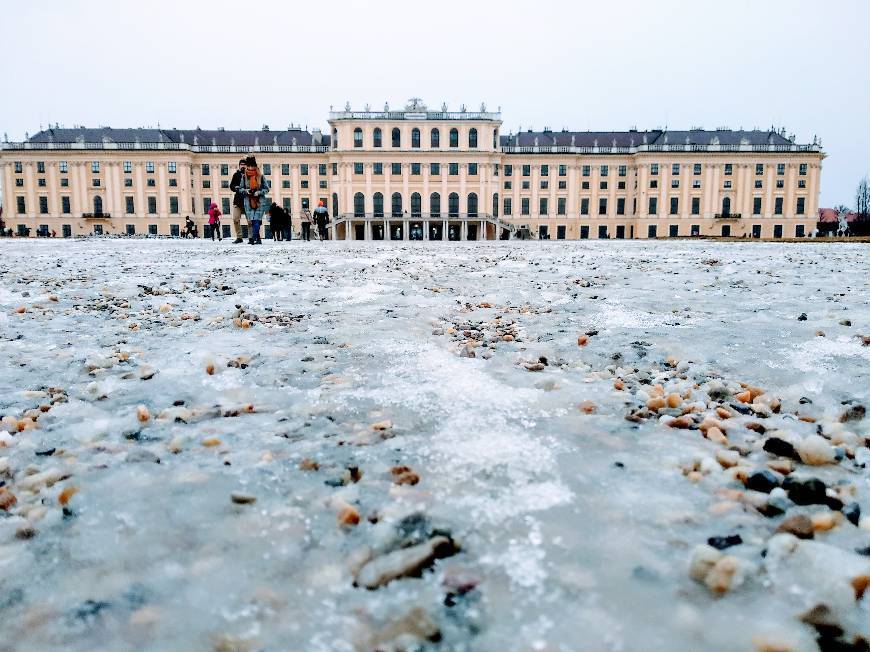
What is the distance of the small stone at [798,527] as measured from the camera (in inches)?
79.7

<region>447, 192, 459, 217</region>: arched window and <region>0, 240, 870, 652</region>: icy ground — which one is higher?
<region>447, 192, 459, 217</region>: arched window

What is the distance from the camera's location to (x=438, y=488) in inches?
96.7

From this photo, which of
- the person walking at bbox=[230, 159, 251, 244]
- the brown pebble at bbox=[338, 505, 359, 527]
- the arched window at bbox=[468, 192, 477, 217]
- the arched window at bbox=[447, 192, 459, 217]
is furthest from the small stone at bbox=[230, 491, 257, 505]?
the arched window at bbox=[468, 192, 477, 217]

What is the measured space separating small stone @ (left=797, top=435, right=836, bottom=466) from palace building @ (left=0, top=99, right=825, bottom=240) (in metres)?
76.3

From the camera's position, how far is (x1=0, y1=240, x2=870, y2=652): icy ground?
1.69 m

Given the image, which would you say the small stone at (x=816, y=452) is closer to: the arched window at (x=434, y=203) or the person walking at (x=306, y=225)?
the person walking at (x=306, y=225)

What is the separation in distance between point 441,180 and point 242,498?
3127 inches

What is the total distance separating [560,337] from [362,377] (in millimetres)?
2109

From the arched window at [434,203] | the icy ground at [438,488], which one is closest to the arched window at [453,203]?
the arched window at [434,203]

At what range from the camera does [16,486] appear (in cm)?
256

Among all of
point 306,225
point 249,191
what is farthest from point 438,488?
point 306,225

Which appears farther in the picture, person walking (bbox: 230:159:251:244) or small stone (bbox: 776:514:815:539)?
person walking (bbox: 230:159:251:244)

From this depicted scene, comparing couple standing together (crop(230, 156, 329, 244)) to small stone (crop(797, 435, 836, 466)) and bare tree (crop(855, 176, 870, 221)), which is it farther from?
bare tree (crop(855, 176, 870, 221))

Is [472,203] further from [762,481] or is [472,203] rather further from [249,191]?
[762,481]
